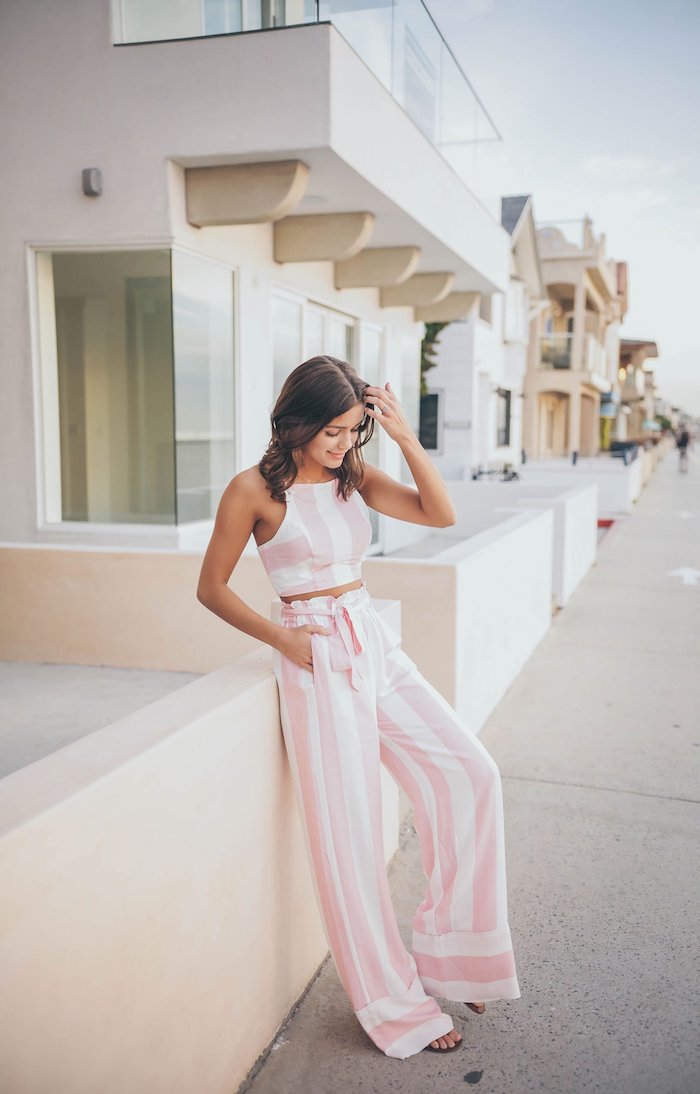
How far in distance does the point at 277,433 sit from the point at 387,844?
197 centimetres

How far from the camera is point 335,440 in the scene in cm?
263

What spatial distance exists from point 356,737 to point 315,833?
29cm

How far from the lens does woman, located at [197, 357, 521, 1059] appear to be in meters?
2.58

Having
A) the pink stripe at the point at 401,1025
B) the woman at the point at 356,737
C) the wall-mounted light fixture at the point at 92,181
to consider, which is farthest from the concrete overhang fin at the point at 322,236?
the pink stripe at the point at 401,1025

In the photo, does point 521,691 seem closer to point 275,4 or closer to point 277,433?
point 277,433

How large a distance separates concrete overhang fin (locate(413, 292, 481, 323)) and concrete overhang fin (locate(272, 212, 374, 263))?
402cm

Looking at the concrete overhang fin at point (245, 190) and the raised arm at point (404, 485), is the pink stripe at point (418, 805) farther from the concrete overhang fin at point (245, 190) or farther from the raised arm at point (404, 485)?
the concrete overhang fin at point (245, 190)

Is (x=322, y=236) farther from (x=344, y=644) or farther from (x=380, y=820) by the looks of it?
(x=380, y=820)

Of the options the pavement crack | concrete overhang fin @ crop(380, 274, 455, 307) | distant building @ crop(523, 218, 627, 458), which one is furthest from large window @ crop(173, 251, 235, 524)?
distant building @ crop(523, 218, 627, 458)

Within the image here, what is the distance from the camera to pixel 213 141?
6.48 m

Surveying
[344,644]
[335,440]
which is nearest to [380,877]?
[344,644]

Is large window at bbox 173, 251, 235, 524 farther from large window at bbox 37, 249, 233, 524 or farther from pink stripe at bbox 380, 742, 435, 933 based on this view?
pink stripe at bbox 380, 742, 435, 933

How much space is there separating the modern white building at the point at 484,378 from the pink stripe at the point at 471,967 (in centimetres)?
1647

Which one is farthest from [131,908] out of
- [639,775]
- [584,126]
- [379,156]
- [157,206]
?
[584,126]
